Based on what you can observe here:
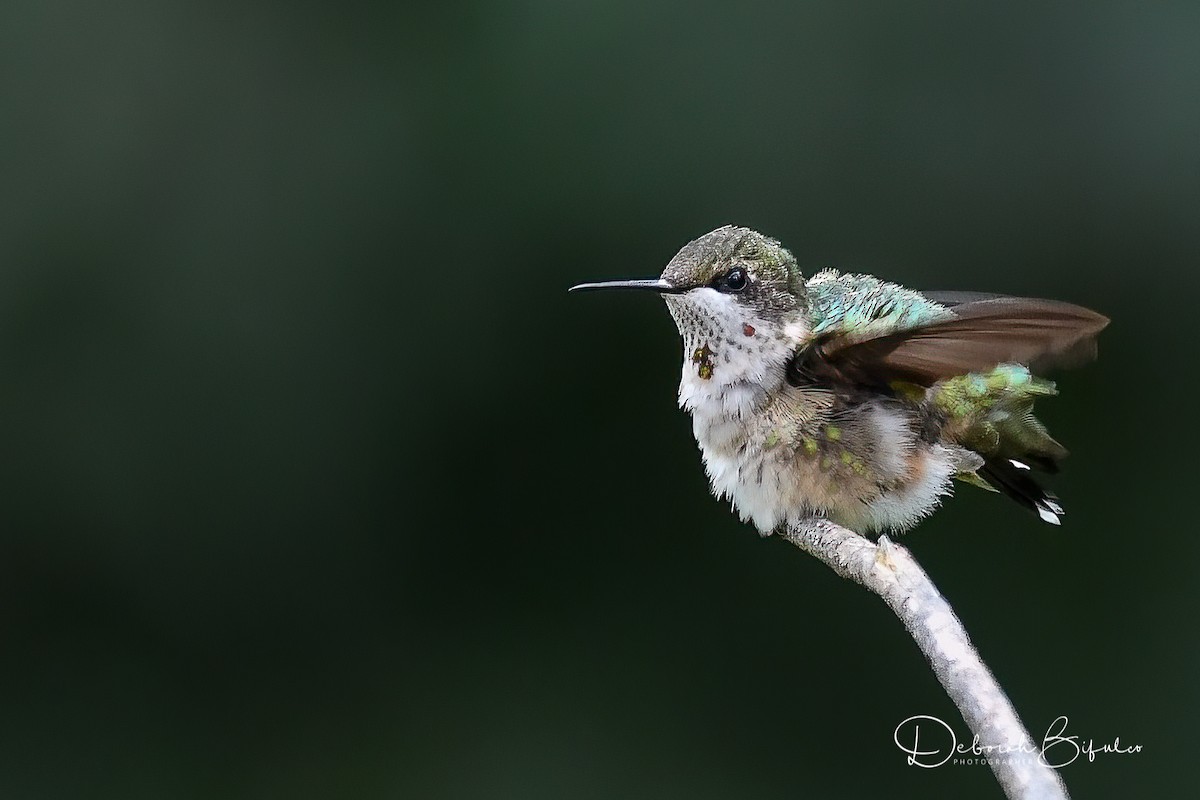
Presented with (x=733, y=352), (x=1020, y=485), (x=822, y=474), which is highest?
(x=733, y=352)

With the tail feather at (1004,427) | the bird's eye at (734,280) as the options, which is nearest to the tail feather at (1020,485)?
the tail feather at (1004,427)

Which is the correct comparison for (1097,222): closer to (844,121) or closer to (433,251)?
(844,121)

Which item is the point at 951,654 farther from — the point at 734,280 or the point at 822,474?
the point at 734,280

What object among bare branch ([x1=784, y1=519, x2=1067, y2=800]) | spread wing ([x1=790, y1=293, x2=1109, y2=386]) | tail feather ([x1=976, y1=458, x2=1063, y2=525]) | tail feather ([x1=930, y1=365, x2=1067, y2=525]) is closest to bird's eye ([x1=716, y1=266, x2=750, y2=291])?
spread wing ([x1=790, y1=293, x2=1109, y2=386])

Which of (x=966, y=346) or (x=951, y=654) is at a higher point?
(x=966, y=346)

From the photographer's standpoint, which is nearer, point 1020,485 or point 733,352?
point 733,352

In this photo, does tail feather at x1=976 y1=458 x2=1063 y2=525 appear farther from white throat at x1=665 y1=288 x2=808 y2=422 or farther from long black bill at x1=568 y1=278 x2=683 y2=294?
long black bill at x1=568 y1=278 x2=683 y2=294

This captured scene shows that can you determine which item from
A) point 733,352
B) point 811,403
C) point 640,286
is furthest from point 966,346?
point 640,286
